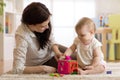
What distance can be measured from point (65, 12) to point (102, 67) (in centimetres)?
341

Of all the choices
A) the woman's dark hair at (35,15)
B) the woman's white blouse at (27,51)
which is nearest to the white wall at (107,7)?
the woman's white blouse at (27,51)

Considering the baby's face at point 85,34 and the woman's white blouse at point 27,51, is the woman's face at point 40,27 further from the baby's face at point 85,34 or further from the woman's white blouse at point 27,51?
the baby's face at point 85,34

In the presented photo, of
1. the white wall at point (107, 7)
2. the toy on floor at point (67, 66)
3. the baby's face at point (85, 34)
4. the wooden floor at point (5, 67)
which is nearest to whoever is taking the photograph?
the toy on floor at point (67, 66)

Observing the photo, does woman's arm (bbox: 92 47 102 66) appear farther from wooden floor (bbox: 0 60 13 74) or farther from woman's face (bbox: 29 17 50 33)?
wooden floor (bbox: 0 60 13 74)

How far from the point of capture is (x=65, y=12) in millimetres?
5051

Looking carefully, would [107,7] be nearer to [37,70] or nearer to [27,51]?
[27,51]

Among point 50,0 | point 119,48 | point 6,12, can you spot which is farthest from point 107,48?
point 6,12

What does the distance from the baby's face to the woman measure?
0.19 metres

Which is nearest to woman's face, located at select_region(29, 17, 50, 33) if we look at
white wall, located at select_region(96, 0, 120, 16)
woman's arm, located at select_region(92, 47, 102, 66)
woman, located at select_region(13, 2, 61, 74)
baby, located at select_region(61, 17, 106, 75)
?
woman, located at select_region(13, 2, 61, 74)

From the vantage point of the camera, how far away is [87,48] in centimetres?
176

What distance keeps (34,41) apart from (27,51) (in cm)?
8

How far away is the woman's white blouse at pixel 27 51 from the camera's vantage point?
5.22 feet

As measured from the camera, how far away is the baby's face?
170 centimetres

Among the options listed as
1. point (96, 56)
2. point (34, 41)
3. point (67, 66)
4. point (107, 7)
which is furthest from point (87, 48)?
point (107, 7)
